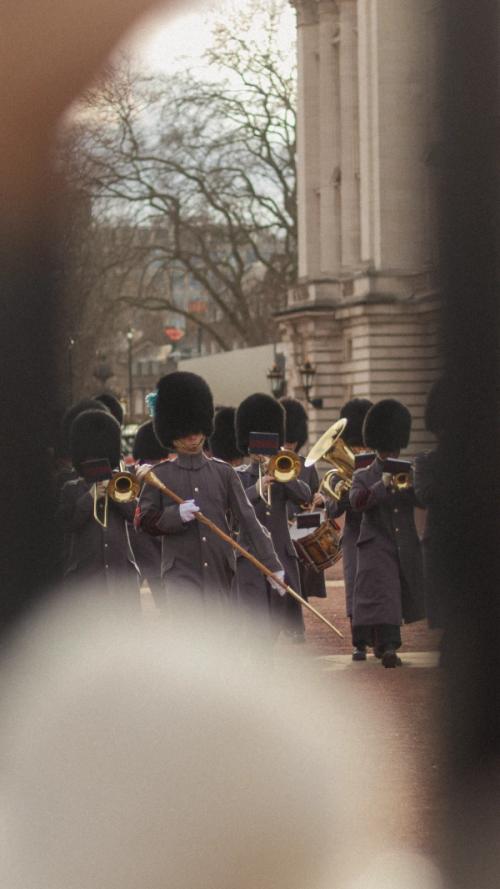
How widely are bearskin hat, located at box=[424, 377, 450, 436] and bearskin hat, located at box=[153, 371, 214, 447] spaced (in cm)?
539

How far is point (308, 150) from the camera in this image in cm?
4294

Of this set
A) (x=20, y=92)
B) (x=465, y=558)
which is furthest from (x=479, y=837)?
(x=20, y=92)

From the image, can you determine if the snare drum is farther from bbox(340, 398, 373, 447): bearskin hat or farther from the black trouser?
bbox(340, 398, 373, 447): bearskin hat

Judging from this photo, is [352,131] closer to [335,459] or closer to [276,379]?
[335,459]

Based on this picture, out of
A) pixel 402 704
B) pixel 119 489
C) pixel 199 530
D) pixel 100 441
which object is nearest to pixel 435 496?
pixel 402 704

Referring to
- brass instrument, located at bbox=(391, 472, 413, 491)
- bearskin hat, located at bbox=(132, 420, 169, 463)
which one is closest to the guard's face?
brass instrument, located at bbox=(391, 472, 413, 491)

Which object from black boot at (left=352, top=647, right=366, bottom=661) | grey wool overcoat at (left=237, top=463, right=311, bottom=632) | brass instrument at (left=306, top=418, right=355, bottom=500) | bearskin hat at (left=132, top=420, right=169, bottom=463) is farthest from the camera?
bearskin hat at (left=132, top=420, right=169, bottom=463)

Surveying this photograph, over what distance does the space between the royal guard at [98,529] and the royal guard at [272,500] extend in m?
0.55

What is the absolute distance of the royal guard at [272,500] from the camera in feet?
29.2

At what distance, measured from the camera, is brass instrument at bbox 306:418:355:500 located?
31.7 feet

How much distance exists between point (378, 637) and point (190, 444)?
235 cm

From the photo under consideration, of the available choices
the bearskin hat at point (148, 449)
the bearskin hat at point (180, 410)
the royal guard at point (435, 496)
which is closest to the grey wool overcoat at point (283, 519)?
the bearskin hat at point (148, 449)

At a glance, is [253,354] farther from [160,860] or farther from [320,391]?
[160,860]

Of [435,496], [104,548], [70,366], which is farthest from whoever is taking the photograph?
[104,548]
